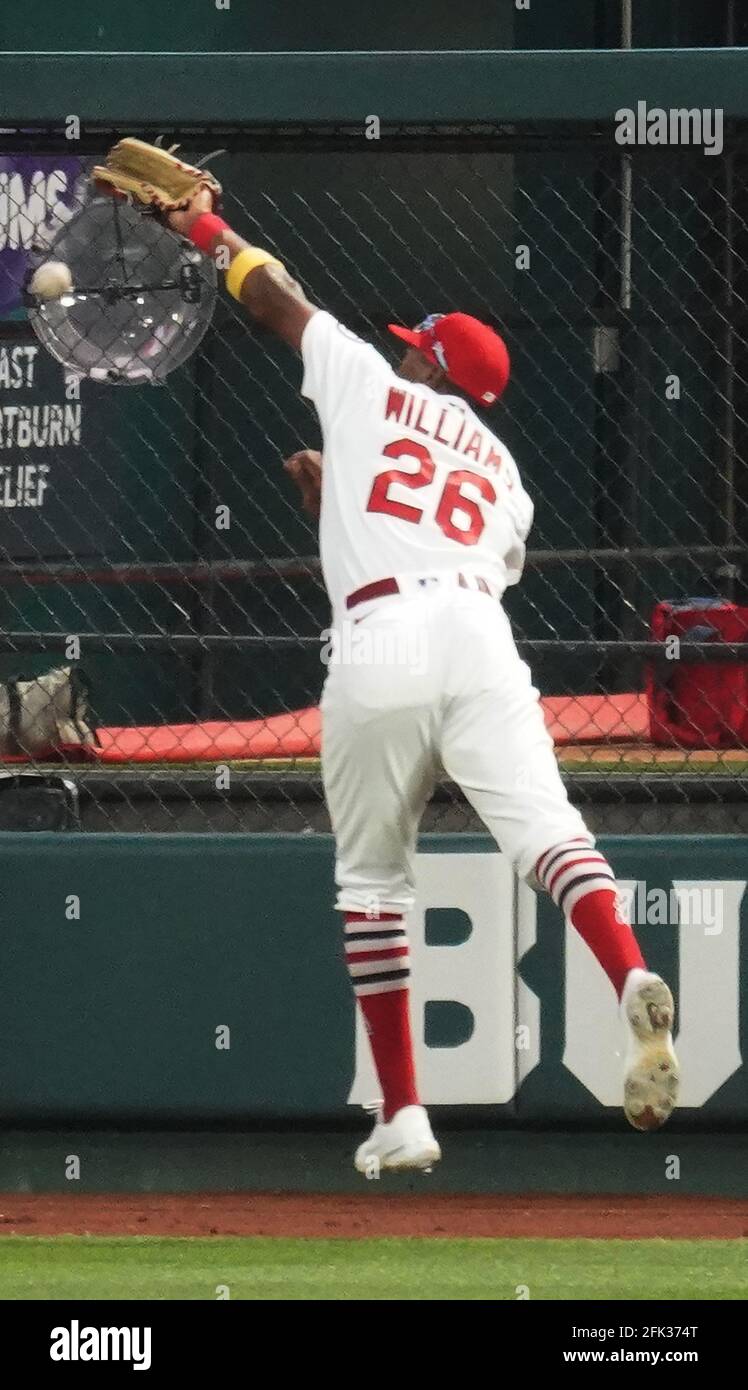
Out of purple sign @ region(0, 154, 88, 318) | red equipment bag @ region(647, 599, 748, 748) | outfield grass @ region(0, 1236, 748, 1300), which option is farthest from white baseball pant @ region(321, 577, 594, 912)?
purple sign @ region(0, 154, 88, 318)

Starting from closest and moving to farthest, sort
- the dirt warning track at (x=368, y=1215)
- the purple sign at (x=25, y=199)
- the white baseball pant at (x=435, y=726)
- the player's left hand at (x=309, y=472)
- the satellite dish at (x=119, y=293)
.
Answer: the white baseball pant at (x=435, y=726), the player's left hand at (x=309, y=472), the dirt warning track at (x=368, y=1215), the satellite dish at (x=119, y=293), the purple sign at (x=25, y=199)

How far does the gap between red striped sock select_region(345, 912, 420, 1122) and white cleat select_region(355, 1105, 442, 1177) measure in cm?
6

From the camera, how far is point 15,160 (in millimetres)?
9445

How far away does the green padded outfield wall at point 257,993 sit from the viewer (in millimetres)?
5926

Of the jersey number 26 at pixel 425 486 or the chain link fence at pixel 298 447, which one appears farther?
the chain link fence at pixel 298 447

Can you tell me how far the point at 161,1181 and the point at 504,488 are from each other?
7.66 feet

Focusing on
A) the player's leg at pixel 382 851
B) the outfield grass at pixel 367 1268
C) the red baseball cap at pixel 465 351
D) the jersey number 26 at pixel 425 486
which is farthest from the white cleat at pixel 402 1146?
the red baseball cap at pixel 465 351

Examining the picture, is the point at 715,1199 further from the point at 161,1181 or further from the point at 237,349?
the point at 237,349

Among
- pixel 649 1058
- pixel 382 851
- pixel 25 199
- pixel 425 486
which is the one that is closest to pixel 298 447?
pixel 25 199

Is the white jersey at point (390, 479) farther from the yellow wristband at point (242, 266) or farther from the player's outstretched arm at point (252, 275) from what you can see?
the yellow wristband at point (242, 266)

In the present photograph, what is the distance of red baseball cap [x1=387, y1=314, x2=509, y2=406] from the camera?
4773mm

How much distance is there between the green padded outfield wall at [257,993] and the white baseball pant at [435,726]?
1282 millimetres

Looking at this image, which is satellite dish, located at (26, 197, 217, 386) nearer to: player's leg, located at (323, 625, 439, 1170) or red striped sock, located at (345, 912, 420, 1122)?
player's leg, located at (323, 625, 439, 1170)

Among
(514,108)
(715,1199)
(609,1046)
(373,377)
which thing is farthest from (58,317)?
(715,1199)
